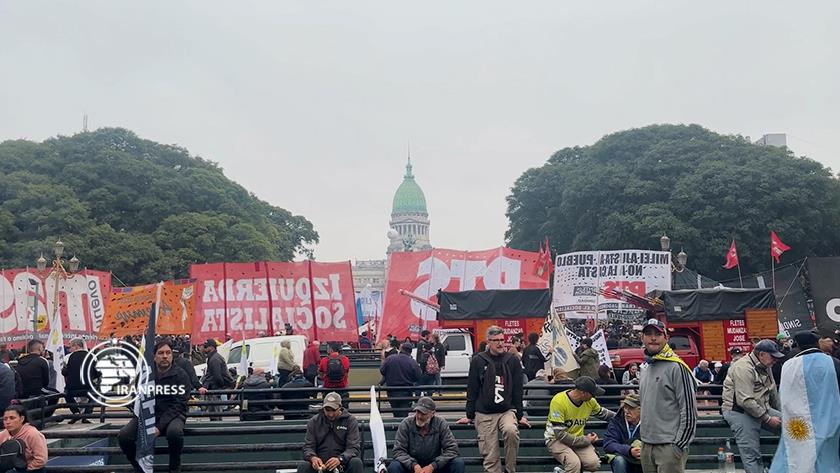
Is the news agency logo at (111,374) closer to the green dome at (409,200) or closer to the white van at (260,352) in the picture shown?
the white van at (260,352)

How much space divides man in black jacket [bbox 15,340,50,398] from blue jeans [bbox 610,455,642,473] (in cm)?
912

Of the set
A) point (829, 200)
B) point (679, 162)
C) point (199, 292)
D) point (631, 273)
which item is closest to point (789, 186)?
point (829, 200)

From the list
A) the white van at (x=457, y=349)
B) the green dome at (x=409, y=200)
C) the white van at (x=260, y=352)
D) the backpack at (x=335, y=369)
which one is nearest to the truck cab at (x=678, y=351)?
the white van at (x=457, y=349)

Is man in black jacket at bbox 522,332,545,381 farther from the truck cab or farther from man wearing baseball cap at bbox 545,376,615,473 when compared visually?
man wearing baseball cap at bbox 545,376,615,473

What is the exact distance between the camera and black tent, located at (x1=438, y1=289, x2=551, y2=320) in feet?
80.7

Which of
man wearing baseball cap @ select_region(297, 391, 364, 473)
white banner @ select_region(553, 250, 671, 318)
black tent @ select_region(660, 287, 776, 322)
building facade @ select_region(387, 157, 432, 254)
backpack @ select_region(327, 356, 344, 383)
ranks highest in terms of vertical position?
building facade @ select_region(387, 157, 432, 254)

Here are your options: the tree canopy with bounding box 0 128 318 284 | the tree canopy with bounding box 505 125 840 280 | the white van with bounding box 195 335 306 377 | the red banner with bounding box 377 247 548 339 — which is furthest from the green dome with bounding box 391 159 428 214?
the white van with bounding box 195 335 306 377

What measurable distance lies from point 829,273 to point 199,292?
55.3 ft

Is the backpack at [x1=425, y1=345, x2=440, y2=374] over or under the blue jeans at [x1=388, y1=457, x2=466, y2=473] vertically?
over

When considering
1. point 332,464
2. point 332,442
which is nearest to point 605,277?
point 332,442

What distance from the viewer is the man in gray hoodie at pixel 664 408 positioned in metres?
6.96

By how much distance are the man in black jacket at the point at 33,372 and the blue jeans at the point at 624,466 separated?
912 cm

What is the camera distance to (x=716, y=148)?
55.1 meters

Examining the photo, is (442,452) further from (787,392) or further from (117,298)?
(117,298)
